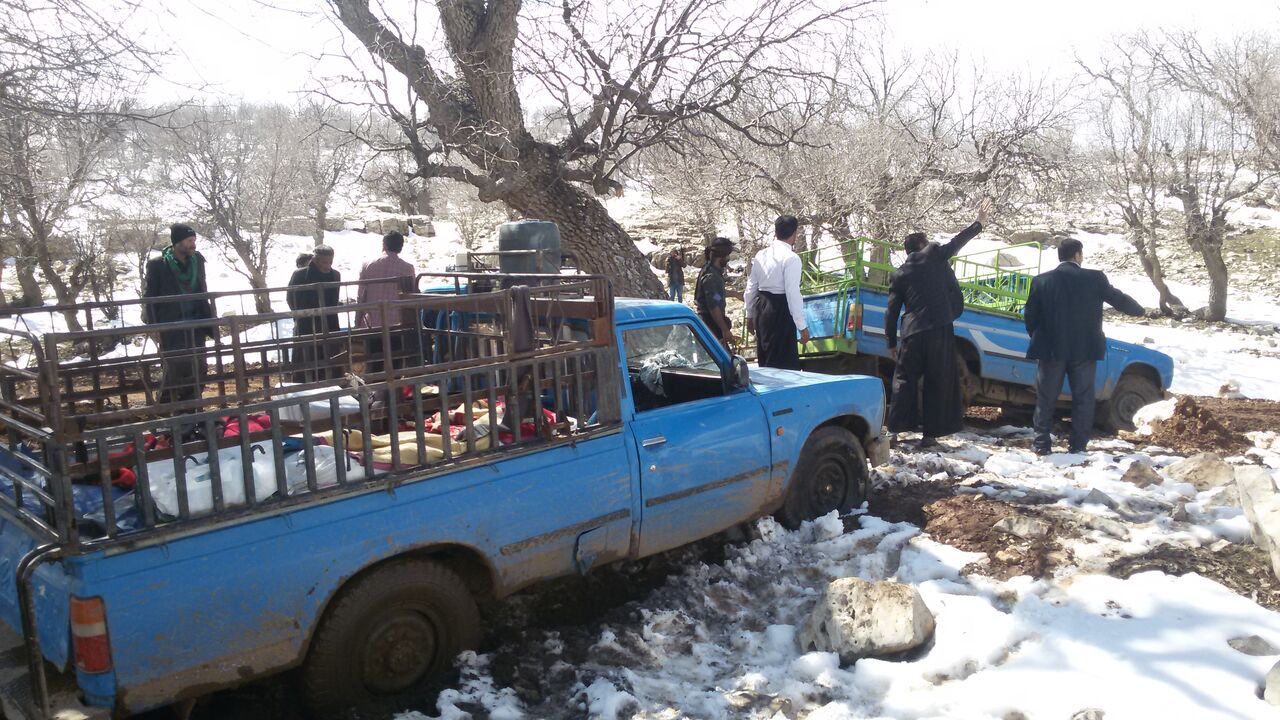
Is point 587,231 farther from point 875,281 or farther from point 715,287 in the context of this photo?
point 875,281

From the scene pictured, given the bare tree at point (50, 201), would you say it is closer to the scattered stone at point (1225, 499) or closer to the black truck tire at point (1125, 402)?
the black truck tire at point (1125, 402)

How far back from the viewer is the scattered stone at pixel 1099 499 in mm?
5469

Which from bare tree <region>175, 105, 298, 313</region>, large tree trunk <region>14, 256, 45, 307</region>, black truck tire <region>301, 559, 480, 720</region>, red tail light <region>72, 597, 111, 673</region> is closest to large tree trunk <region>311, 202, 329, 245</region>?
bare tree <region>175, 105, 298, 313</region>

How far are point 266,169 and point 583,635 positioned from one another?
25540 mm

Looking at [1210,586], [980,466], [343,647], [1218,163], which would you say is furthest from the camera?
[1218,163]

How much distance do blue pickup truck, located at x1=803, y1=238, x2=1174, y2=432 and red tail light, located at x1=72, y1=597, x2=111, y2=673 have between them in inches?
256

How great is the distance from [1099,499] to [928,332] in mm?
2051

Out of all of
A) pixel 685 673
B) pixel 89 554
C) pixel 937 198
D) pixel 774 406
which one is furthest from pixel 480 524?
pixel 937 198

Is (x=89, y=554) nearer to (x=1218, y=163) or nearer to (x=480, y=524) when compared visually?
(x=480, y=524)

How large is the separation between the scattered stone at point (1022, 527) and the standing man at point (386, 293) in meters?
3.55

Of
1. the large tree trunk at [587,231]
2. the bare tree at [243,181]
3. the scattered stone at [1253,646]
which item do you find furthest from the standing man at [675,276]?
the scattered stone at [1253,646]

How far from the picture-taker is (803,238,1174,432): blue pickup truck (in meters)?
8.31

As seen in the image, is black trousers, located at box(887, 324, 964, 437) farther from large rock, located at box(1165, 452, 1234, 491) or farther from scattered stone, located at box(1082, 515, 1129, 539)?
scattered stone, located at box(1082, 515, 1129, 539)

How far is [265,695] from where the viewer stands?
3826 millimetres
